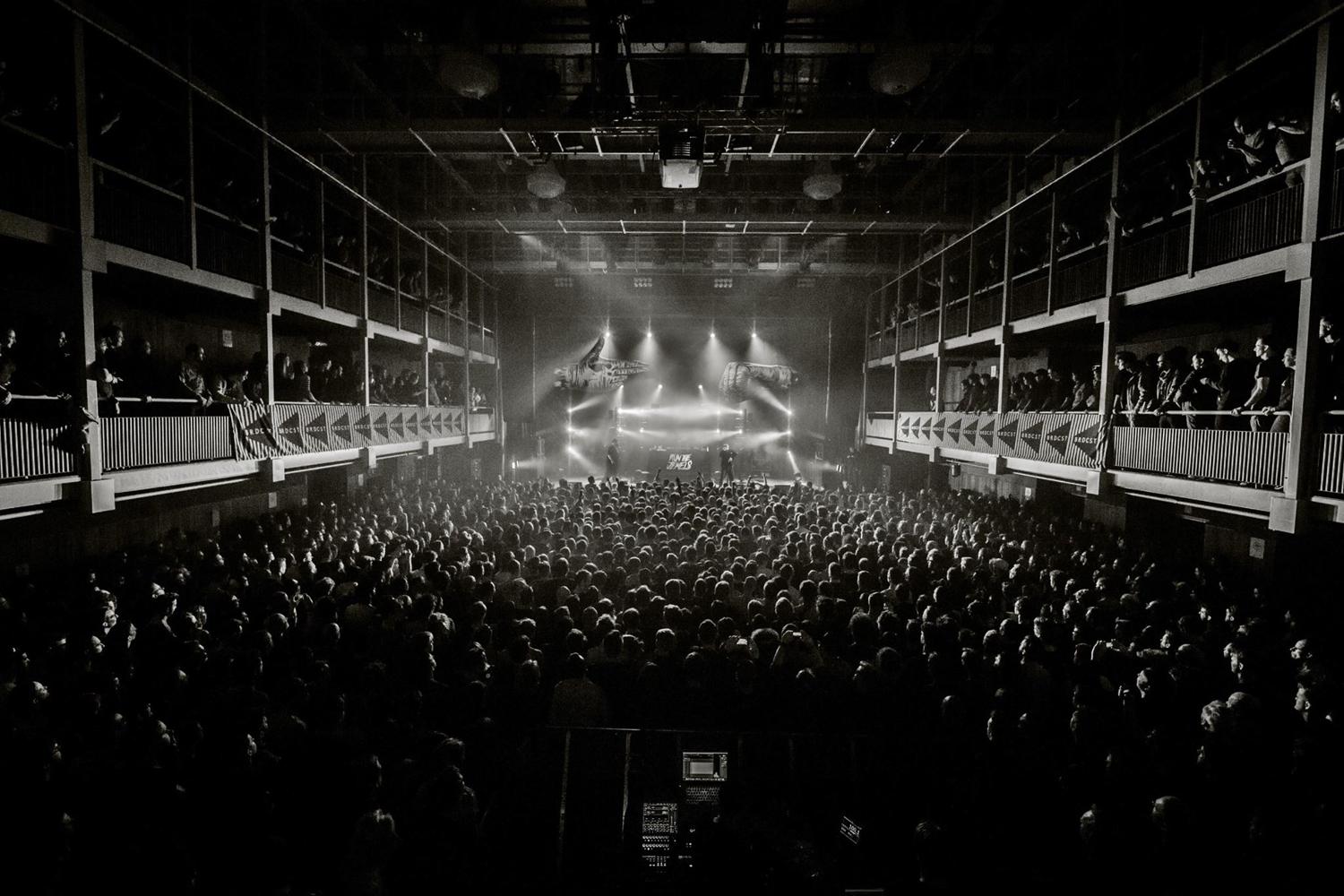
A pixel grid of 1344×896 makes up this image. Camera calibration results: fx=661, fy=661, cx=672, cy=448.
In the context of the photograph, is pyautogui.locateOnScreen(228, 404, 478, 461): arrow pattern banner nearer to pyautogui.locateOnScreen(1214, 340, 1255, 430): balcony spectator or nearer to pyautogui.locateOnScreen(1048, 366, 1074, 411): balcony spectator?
pyautogui.locateOnScreen(1048, 366, 1074, 411): balcony spectator

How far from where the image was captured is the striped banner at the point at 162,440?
8.87m

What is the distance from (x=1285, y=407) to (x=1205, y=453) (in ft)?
3.39

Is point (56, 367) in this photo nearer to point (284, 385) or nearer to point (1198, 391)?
point (284, 385)

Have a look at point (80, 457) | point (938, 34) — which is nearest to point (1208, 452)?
point (938, 34)

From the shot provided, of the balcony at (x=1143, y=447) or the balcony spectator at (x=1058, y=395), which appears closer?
the balcony at (x=1143, y=447)

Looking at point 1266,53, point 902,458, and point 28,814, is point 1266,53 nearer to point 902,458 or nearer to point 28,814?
point 28,814

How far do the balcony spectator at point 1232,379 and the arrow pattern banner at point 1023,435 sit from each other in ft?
5.60

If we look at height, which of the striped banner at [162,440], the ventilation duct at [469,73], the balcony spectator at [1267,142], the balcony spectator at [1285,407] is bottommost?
the striped banner at [162,440]

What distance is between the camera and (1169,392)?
1072 cm

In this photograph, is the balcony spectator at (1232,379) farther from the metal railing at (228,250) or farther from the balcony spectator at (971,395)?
the metal railing at (228,250)

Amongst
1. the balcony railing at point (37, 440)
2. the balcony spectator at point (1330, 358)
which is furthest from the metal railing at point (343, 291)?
the balcony spectator at point (1330, 358)

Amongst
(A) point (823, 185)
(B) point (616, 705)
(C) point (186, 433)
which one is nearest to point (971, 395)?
(A) point (823, 185)

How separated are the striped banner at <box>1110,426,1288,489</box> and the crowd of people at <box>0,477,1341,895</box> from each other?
1657 millimetres

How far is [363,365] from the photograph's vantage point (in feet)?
53.0
